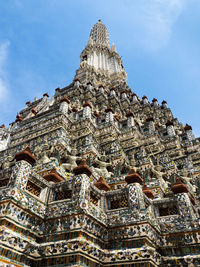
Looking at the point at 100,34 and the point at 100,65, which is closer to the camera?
the point at 100,65

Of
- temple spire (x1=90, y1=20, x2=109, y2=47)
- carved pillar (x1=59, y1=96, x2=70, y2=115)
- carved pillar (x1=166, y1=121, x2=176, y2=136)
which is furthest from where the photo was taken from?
temple spire (x1=90, y1=20, x2=109, y2=47)

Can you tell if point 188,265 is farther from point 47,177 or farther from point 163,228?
point 47,177

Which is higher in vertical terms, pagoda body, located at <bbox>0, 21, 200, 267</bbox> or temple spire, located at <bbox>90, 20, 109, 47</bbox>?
temple spire, located at <bbox>90, 20, 109, 47</bbox>

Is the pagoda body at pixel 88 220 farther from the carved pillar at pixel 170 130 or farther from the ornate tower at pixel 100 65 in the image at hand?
the ornate tower at pixel 100 65

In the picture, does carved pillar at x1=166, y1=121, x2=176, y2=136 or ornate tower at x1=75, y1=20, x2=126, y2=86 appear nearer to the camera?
carved pillar at x1=166, y1=121, x2=176, y2=136

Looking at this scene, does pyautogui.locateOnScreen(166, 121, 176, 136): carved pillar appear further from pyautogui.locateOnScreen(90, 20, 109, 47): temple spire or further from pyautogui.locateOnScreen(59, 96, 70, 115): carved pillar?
pyautogui.locateOnScreen(90, 20, 109, 47): temple spire

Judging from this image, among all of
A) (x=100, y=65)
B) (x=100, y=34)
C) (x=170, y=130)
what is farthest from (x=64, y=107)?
(x=100, y=34)

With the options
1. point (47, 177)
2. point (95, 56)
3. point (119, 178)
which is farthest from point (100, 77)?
point (47, 177)

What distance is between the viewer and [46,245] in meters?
6.49

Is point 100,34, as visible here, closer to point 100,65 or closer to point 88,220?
point 100,65

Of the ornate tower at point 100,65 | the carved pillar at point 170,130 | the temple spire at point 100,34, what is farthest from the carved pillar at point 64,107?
the temple spire at point 100,34

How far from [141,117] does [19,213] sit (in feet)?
78.8

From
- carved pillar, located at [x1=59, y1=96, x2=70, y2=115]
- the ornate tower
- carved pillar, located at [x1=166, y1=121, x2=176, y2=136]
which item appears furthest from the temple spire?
carved pillar, located at [x1=59, y1=96, x2=70, y2=115]

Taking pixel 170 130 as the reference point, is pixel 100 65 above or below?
above
